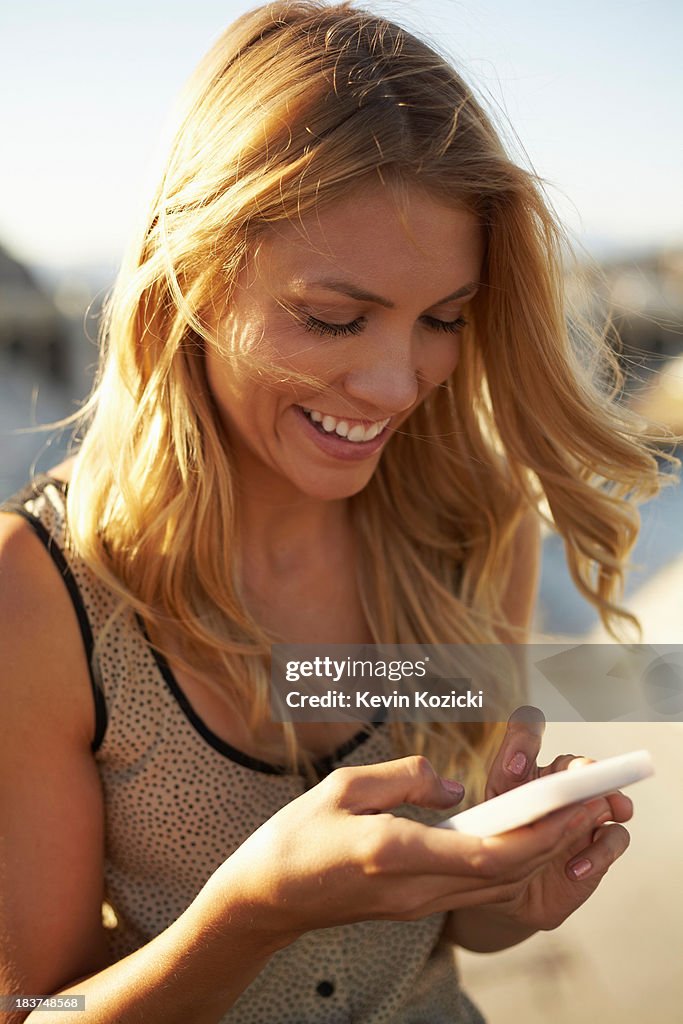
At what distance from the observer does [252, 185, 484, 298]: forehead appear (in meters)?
0.78

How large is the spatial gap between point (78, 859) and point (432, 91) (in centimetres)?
70

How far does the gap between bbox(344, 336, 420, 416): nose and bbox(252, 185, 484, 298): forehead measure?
0.16 ft

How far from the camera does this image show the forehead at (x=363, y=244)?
2.56ft

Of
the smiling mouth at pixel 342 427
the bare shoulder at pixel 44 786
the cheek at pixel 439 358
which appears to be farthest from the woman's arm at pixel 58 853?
the cheek at pixel 439 358

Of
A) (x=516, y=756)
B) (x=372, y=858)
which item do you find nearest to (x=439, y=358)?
(x=516, y=756)

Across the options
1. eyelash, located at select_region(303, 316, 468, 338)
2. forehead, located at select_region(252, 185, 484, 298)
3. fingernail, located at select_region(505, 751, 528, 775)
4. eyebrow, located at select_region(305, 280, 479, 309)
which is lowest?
fingernail, located at select_region(505, 751, 528, 775)

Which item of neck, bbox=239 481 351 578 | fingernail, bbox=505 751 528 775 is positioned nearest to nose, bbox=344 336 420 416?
neck, bbox=239 481 351 578

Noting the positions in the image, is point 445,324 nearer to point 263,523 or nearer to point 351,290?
point 351,290

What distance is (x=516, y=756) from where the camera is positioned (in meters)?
0.71

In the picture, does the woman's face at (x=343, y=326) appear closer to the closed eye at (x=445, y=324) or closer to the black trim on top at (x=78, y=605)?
the closed eye at (x=445, y=324)

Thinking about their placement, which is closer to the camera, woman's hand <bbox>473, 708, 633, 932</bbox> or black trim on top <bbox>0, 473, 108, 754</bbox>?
woman's hand <bbox>473, 708, 633, 932</bbox>

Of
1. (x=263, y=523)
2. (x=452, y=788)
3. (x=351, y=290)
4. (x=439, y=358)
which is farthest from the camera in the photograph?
(x=263, y=523)

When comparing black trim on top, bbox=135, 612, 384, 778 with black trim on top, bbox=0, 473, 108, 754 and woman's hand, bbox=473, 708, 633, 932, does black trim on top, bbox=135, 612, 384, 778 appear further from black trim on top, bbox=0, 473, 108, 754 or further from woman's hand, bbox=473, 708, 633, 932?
woman's hand, bbox=473, 708, 633, 932

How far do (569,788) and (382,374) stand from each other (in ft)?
1.28
